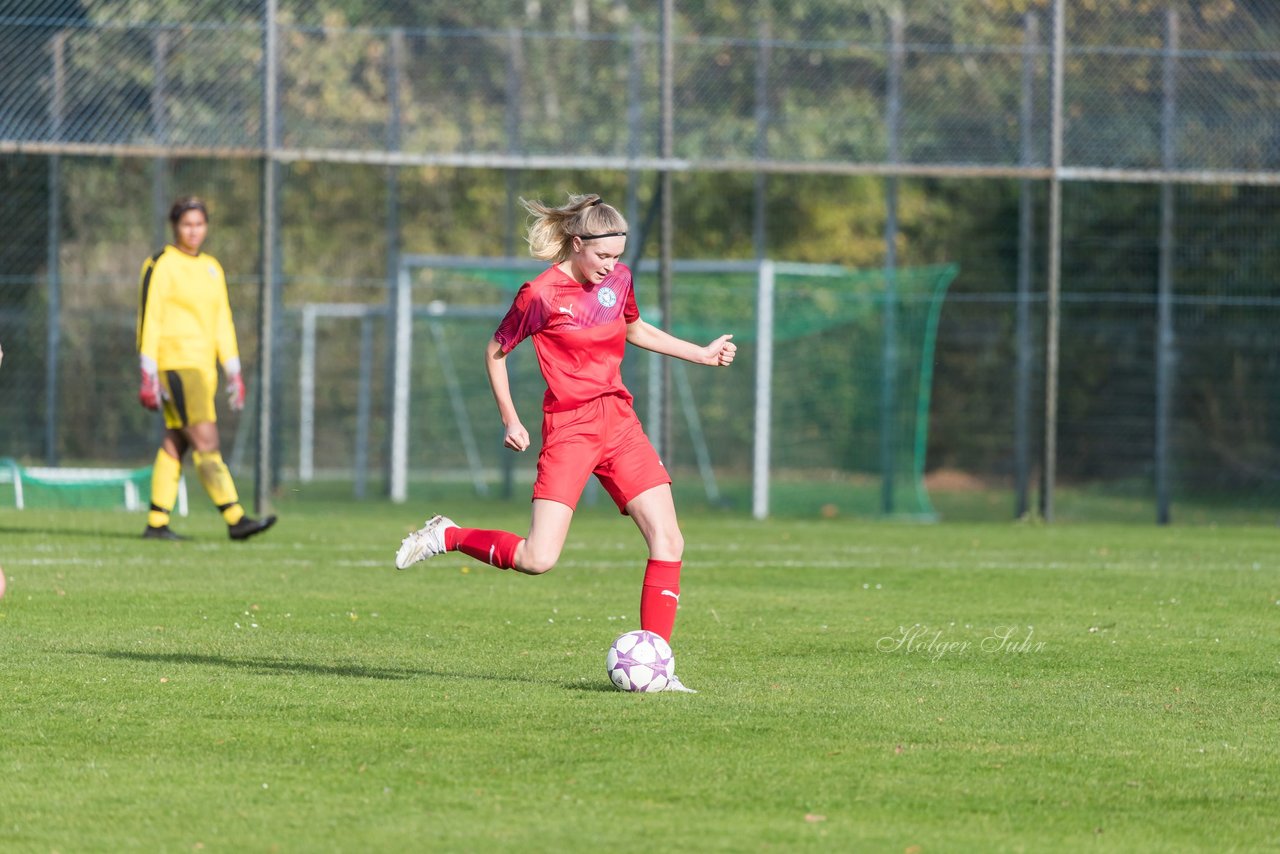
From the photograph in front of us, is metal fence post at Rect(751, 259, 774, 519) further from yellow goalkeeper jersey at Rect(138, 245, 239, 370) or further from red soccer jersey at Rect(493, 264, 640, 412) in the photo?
red soccer jersey at Rect(493, 264, 640, 412)

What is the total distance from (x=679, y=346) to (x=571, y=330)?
1.86 ft

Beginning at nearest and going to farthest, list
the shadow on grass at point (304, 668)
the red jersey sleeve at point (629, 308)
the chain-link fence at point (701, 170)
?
the shadow on grass at point (304, 668)
the red jersey sleeve at point (629, 308)
the chain-link fence at point (701, 170)

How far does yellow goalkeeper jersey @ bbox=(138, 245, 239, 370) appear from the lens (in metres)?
12.3

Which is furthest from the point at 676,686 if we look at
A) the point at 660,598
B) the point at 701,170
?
the point at 701,170

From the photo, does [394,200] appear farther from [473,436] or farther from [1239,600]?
[1239,600]

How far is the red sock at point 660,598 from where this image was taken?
6.82m

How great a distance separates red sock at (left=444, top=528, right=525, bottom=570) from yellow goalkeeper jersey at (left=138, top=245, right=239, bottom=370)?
19.2 feet

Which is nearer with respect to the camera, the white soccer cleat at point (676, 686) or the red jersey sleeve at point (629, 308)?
the white soccer cleat at point (676, 686)

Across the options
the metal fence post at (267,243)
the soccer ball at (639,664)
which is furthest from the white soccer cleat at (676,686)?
the metal fence post at (267,243)

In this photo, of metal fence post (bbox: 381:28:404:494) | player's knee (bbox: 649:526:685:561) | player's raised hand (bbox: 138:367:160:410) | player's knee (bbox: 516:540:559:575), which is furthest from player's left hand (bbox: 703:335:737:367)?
metal fence post (bbox: 381:28:404:494)

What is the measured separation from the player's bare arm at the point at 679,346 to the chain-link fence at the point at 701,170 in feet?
29.9

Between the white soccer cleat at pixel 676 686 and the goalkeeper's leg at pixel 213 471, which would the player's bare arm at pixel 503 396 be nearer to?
the white soccer cleat at pixel 676 686

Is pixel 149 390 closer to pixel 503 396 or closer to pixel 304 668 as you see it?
pixel 304 668

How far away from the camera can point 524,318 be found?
6832 millimetres
